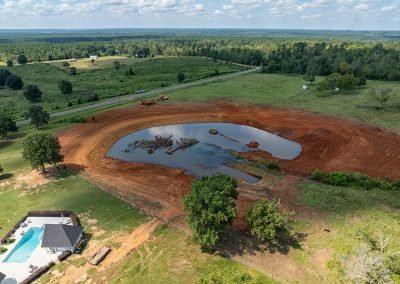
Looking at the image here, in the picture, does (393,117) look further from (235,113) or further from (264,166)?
(264,166)

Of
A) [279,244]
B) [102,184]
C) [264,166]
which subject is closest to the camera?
[279,244]

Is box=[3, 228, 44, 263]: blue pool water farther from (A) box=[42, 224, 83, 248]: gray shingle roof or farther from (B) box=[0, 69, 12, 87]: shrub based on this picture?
(B) box=[0, 69, 12, 87]: shrub

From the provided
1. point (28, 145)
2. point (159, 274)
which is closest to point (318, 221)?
point (159, 274)

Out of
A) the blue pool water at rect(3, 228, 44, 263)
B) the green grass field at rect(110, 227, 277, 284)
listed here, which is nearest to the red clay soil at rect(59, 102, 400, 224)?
the green grass field at rect(110, 227, 277, 284)

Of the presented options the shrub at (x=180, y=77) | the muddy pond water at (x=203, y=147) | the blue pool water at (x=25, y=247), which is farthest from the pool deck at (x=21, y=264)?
the shrub at (x=180, y=77)

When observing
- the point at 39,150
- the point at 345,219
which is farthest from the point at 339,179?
the point at 39,150

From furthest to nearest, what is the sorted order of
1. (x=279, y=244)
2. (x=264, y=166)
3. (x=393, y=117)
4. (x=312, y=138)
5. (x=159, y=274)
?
(x=393, y=117), (x=312, y=138), (x=264, y=166), (x=279, y=244), (x=159, y=274)

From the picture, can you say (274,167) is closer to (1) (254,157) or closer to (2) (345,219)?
(1) (254,157)

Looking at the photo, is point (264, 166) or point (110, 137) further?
point (110, 137)

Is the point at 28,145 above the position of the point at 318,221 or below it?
above
